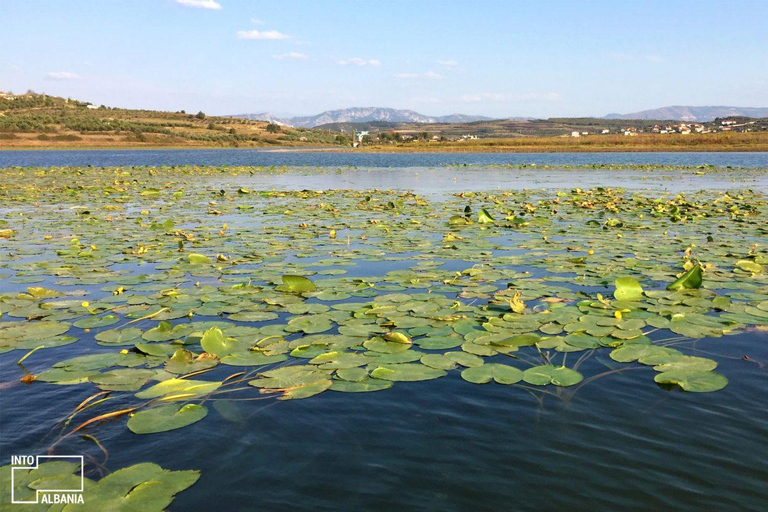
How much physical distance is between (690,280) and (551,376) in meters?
2.85

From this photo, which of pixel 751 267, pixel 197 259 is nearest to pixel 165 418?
pixel 197 259

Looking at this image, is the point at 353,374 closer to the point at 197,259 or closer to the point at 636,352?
the point at 636,352

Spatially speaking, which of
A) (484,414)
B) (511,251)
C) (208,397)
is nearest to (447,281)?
(511,251)

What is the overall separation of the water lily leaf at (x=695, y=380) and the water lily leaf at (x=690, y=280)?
6.78 ft

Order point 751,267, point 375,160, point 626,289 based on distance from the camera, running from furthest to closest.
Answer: point 375,160
point 751,267
point 626,289

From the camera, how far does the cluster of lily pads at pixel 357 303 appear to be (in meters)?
3.89

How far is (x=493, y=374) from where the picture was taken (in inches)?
153

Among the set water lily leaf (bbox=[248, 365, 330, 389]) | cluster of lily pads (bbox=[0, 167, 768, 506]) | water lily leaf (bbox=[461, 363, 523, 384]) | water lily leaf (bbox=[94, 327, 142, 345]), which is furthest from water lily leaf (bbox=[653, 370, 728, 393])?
water lily leaf (bbox=[94, 327, 142, 345])

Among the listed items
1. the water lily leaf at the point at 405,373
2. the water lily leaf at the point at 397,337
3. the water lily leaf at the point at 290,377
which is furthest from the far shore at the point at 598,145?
the water lily leaf at the point at 290,377

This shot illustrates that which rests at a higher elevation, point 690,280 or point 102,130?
point 102,130

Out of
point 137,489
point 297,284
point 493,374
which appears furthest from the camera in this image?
point 297,284

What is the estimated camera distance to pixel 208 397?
3629mm

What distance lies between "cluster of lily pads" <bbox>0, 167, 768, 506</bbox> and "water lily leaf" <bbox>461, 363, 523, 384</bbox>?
17mm

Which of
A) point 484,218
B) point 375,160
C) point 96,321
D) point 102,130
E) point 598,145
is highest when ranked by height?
point 102,130
